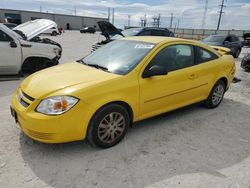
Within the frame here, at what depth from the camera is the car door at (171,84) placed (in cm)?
366

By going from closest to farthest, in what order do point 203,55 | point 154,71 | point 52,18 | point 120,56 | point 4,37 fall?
point 154,71 < point 120,56 < point 203,55 < point 4,37 < point 52,18

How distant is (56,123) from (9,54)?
473 centimetres

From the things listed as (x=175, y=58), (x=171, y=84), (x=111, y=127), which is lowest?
(x=111, y=127)

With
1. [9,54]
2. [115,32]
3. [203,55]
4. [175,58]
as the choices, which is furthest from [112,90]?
[115,32]

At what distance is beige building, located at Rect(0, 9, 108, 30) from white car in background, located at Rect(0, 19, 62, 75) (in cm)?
5012

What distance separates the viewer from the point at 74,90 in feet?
9.80

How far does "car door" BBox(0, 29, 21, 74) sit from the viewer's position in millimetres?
6586

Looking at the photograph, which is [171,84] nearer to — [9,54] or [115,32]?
[9,54]

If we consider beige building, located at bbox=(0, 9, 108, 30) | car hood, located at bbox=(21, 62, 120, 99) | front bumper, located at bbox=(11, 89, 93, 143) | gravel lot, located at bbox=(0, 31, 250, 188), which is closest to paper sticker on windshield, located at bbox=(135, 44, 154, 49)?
car hood, located at bbox=(21, 62, 120, 99)

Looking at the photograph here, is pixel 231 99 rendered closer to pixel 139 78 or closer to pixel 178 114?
pixel 178 114

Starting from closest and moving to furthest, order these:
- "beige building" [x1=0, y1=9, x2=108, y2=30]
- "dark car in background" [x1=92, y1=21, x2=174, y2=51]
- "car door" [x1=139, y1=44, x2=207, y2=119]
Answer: "car door" [x1=139, y1=44, x2=207, y2=119] < "dark car in background" [x1=92, y1=21, x2=174, y2=51] < "beige building" [x1=0, y1=9, x2=108, y2=30]

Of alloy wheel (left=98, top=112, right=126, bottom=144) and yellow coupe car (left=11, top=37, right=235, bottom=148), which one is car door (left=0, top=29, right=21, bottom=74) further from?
alloy wheel (left=98, top=112, right=126, bottom=144)

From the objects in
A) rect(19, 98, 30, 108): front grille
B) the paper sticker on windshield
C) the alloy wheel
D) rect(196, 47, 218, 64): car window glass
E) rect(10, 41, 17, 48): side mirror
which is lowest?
the alloy wheel

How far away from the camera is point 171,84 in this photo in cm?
394
